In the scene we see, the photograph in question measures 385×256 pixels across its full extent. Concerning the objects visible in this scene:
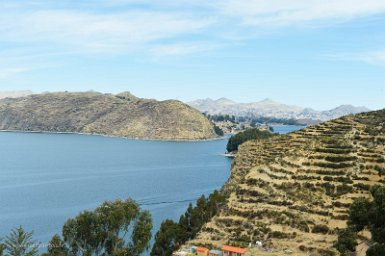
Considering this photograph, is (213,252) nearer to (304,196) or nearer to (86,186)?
(304,196)

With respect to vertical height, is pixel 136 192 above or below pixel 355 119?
below

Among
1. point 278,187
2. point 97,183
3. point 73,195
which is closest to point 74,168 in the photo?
point 97,183

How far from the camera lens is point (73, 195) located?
123375mm

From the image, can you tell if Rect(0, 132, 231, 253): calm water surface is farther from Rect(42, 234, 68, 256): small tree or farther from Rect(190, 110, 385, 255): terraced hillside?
Rect(190, 110, 385, 255): terraced hillside

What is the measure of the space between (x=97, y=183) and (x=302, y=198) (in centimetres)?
9249

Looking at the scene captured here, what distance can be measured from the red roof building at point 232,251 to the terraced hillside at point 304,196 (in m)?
2.29

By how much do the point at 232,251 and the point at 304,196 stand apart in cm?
1471

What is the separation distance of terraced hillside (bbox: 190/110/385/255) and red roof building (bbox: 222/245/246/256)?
229 cm

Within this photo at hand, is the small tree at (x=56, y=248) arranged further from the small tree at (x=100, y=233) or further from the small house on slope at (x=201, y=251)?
the small house on slope at (x=201, y=251)

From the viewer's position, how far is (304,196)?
2404 inches

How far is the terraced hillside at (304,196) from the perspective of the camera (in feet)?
179

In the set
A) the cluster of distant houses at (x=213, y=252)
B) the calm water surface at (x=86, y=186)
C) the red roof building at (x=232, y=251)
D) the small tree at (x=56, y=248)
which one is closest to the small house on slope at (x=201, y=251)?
the cluster of distant houses at (x=213, y=252)

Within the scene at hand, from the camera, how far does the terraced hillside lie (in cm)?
5469

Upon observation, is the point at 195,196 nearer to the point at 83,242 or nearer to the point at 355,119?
the point at 355,119
